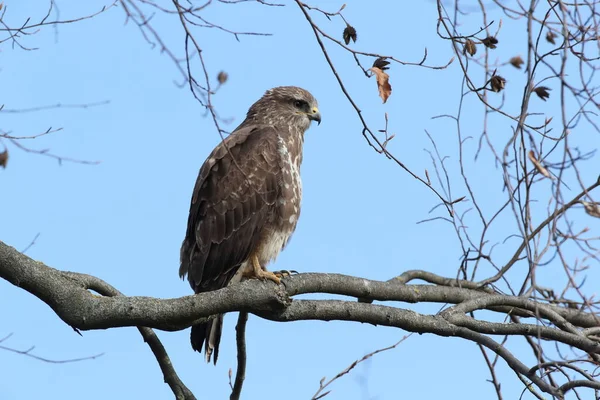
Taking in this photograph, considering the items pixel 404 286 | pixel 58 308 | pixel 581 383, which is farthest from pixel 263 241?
pixel 581 383

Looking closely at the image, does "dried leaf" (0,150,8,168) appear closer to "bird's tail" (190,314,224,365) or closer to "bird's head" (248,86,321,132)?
"bird's tail" (190,314,224,365)

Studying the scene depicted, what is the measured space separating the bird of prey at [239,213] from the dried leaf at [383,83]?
175 cm

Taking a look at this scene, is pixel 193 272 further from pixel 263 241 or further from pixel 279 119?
pixel 279 119

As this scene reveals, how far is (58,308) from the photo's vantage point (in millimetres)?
3930

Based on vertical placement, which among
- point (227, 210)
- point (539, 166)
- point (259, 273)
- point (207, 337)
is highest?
point (227, 210)

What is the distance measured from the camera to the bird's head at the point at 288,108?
21.3 feet

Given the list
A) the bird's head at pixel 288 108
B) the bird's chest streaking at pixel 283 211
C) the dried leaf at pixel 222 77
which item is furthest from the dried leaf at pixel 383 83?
the bird's head at pixel 288 108

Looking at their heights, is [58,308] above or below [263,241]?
below

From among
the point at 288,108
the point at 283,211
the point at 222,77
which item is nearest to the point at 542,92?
the point at 222,77

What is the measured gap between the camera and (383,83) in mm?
3879

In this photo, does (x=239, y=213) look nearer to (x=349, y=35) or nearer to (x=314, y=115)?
(x=314, y=115)

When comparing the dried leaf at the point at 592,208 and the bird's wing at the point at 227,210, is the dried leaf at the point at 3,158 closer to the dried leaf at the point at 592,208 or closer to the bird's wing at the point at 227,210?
the bird's wing at the point at 227,210

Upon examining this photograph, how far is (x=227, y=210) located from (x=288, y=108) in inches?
51.6

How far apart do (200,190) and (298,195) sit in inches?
26.4
